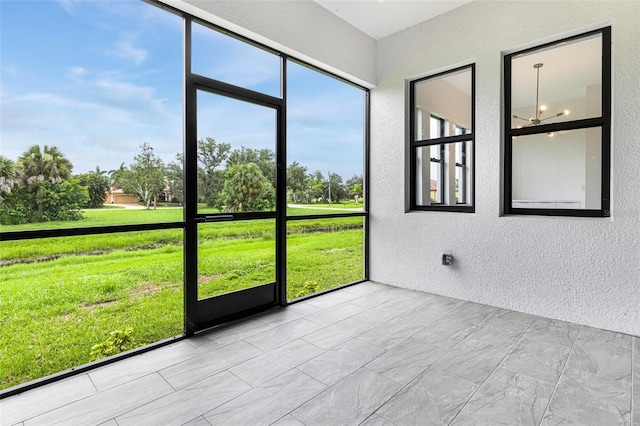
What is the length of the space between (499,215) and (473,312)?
1.00 m

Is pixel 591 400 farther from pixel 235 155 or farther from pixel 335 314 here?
pixel 235 155

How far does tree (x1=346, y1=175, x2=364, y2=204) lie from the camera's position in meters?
4.17

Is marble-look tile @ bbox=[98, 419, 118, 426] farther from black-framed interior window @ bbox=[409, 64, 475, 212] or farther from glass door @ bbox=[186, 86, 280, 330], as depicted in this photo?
black-framed interior window @ bbox=[409, 64, 475, 212]

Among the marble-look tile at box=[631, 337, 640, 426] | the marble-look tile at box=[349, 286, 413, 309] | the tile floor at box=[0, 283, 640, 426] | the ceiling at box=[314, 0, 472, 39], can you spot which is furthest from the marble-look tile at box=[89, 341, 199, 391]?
the ceiling at box=[314, 0, 472, 39]

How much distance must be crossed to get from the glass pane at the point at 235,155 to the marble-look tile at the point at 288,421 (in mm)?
1696

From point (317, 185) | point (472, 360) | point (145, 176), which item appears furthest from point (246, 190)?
point (472, 360)

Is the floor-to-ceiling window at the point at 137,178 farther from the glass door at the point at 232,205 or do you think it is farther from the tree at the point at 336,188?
the tree at the point at 336,188

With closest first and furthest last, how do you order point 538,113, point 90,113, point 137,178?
point 90,113
point 137,178
point 538,113

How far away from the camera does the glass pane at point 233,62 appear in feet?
8.77

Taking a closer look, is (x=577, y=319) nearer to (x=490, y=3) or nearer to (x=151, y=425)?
(x=490, y=3)

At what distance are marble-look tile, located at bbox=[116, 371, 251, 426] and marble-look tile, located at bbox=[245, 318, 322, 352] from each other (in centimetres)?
46

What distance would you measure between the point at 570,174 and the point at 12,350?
19.8ft

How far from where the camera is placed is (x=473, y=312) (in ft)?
10.3

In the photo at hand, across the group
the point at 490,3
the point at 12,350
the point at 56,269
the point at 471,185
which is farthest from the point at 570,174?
the point at 12,350
